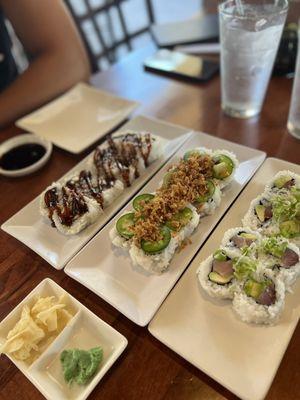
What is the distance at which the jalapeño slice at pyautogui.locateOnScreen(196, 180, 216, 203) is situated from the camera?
1.07 metres

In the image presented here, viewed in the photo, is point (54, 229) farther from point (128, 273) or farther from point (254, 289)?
point (254, 289)

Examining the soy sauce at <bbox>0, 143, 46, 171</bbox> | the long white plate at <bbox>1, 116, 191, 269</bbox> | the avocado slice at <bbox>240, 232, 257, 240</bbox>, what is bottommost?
the avocado slice at <bbox>240, 232, 257, 240</bbox>

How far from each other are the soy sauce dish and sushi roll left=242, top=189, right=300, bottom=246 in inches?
35.0

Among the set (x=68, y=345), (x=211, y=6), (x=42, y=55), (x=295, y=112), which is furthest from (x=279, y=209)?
(x=211, y=6)

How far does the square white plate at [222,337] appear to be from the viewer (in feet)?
2.38

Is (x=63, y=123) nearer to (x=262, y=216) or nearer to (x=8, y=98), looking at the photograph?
(x=8, y=98)

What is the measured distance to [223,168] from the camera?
3.76ft

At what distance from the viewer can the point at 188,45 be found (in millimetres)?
2002

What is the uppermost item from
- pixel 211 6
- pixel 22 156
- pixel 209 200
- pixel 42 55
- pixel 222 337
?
pixel 42 55

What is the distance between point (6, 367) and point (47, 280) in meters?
0.24

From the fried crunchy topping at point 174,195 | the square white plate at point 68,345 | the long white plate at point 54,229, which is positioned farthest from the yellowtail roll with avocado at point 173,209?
the square white plate at point 68,345

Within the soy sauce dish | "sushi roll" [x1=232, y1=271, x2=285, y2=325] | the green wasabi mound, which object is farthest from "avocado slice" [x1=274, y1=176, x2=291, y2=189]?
the soy sauce dish

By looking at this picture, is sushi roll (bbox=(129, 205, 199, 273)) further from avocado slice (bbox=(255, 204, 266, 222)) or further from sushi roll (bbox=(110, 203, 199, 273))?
avocado slice (bbox=(255, 204, 266, 222))

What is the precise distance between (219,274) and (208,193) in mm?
300
